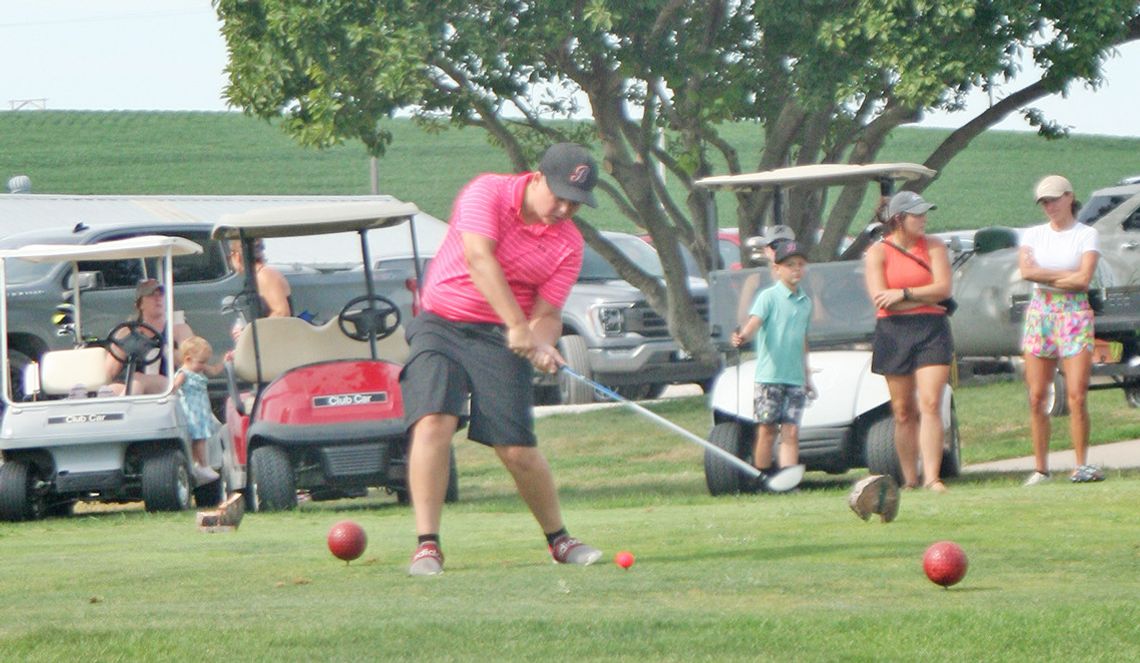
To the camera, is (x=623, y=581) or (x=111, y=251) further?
(x=111, y=251)

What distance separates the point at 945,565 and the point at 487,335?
1.96m

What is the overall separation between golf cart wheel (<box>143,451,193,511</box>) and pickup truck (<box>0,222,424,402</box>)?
14.2 feet

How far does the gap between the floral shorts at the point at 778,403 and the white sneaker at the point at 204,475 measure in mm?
3741

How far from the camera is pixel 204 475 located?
13.0m

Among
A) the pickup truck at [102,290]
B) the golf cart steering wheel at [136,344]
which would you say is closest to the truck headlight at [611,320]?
the pickup truck at [102,290]

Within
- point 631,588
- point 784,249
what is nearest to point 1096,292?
point 784,249

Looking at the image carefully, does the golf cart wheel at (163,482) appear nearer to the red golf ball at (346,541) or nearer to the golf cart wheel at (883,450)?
the golf cart wheel at (883,450)

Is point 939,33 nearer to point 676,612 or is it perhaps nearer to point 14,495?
point 14,495

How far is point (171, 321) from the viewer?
1279 cm

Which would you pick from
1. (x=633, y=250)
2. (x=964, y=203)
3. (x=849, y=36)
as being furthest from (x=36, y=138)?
(x=849, y=36)

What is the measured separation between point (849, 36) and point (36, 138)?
184 feet

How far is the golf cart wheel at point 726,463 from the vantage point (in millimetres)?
11867

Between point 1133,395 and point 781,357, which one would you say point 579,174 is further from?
point 1133,395

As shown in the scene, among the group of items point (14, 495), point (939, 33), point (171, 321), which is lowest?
point (14, 495)
